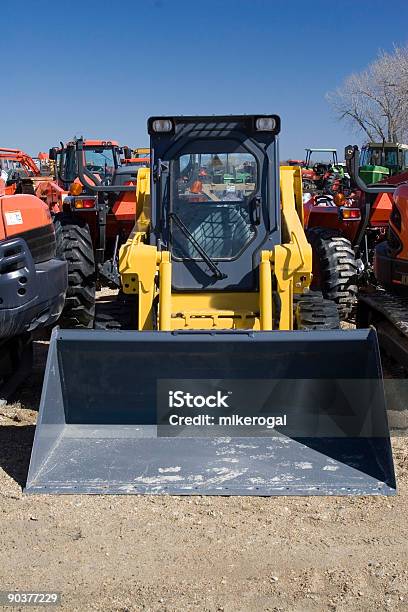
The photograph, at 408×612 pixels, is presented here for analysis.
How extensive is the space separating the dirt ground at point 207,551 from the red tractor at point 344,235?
130 inches

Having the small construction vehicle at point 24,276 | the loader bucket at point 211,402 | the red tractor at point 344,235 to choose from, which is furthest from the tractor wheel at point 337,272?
the loader bucket at point 211,402

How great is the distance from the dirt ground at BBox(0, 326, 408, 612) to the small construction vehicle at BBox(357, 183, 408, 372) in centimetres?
154

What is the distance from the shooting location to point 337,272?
7.73 m

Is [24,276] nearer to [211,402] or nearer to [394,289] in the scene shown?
[211,402]

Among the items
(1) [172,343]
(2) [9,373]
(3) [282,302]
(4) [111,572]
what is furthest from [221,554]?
(2) [9,373]

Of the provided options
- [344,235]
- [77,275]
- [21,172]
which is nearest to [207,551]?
[77,275]

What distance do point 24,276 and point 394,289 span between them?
2895 mm

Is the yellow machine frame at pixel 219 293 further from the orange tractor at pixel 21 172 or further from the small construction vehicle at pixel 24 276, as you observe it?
the orange tractor at pixel 21 172

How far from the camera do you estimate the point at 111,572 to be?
3.52 meters

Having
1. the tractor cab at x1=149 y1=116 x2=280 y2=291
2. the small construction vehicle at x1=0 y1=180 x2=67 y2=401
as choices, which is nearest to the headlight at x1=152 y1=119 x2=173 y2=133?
the tractor cab at x1=149 y1=116 x2=280 y2=291

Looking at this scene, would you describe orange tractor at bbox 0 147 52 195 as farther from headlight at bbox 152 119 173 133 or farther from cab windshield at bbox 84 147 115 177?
headlight at bbox 152 119 173 133

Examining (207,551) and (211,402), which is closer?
(207,551)

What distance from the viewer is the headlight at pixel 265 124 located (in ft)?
18.7

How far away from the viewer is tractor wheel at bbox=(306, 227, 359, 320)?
25.3ft
